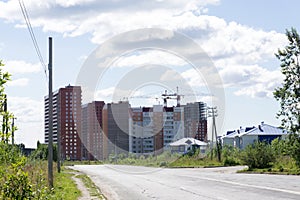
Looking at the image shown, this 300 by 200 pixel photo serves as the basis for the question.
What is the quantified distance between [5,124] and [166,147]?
264 ft

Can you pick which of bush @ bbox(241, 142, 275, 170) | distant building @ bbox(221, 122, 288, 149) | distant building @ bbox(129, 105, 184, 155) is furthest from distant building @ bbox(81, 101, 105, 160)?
distant building @ bbox(221, 122, 288, 149)

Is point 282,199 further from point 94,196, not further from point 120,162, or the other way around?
point 120,162

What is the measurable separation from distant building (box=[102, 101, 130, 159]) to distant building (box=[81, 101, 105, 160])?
820mm

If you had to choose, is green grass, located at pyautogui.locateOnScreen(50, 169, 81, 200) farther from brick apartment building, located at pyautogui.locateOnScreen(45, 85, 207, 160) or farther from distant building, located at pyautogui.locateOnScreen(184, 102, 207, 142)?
distant building, located at pyautogui.locateOnScreen(184, 102, 207, 142)

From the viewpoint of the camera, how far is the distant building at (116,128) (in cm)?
6597

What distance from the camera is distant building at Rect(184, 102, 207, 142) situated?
8154cm

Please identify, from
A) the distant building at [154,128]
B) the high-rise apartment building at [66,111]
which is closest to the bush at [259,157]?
the high-rise apartment building at [66,111]

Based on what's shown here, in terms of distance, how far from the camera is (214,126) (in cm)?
6228

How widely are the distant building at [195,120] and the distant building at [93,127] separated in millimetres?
15269

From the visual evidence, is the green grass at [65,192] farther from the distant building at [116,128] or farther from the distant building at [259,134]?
the distant building at [259,134]

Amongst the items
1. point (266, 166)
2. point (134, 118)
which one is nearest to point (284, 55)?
point (266, 166)

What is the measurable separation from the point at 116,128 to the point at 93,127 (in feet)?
33.3

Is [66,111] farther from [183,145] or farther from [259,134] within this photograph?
[259,134]

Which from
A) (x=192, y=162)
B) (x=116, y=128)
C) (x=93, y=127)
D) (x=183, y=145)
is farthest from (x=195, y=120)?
(x=93, y=127)
